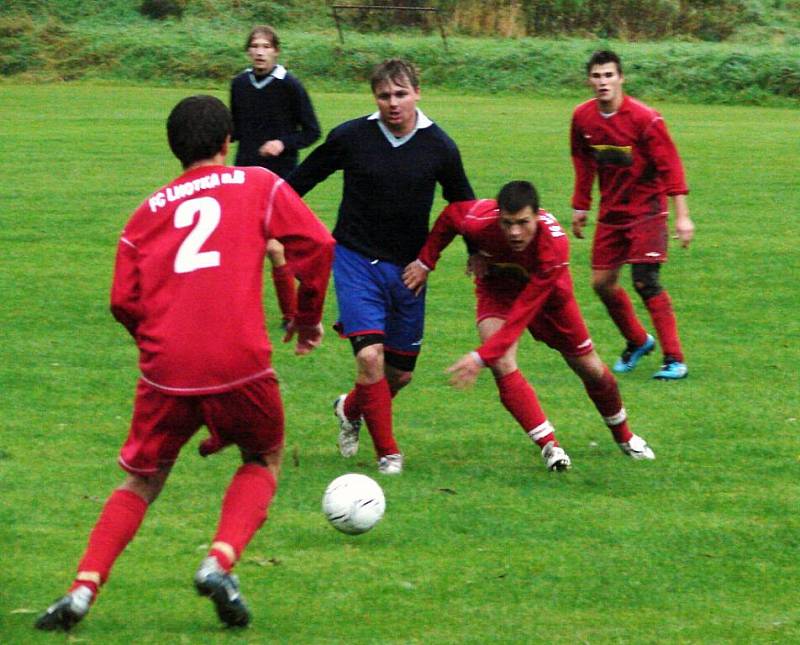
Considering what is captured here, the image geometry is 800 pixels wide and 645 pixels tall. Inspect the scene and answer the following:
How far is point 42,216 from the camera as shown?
15570 millimetres

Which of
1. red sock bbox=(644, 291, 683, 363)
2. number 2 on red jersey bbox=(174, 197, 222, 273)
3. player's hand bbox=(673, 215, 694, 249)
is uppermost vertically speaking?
number 2 on red jersey bbox=(174, 197, 222, 273)

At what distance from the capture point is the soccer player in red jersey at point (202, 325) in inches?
192

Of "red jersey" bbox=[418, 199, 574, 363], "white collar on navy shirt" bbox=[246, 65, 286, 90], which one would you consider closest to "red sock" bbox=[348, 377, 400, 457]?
"red jersey" bbox=[418, 199, 574, 363]

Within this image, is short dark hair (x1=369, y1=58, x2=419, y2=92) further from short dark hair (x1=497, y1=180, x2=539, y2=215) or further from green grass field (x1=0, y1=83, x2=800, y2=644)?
green grass field (x1=0, y1=83, x2=800, y2=644)

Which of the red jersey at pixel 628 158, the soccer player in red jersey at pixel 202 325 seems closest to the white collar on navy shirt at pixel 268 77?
the red jersey at pixel 628 158

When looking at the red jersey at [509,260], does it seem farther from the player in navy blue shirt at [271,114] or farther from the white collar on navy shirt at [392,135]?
the player in navy blue shirt at [271,114]

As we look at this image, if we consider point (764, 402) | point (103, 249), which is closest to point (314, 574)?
point (764, 402)

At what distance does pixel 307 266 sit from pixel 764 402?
4.49 metres

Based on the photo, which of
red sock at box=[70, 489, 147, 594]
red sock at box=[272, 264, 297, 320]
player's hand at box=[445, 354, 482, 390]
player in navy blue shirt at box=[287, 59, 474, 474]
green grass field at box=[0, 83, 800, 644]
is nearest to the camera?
red sock at box=[70, 489, 147, 594]

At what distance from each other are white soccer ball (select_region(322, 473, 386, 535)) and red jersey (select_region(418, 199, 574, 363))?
0.95 m

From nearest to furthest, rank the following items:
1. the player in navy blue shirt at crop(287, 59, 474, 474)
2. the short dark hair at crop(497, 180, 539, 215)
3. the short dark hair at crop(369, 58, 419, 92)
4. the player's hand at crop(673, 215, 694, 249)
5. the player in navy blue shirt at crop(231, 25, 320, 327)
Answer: the short dark hair at crop(497, 180, 539, 215), the short dark hair at crop(369, 58, 419, 92), the player in navy blue shirt at crop(287, 59, 474, 474), the player's hand at crop(673, 215, 694, 249), the player in navy blue shirt at crop(231, 25, 320, 327)

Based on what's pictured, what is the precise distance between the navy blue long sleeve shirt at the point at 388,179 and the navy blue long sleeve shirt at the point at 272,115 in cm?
353

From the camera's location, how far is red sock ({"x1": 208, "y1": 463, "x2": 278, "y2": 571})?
488 cm

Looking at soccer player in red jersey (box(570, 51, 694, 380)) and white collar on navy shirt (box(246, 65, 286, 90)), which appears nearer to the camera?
A: soccer player in red jersey (box(570, 51, 694, 380))
